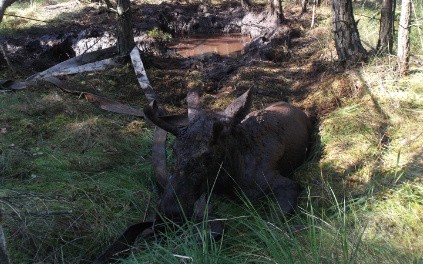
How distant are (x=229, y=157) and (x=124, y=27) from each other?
3.89 m

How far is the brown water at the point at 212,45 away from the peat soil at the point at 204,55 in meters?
0.31

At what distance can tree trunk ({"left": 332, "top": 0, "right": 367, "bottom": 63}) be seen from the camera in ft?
18.4

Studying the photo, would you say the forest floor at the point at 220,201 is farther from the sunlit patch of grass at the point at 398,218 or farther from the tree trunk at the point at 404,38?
the tree trunk at the point at 404,38

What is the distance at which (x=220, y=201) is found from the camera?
406cm

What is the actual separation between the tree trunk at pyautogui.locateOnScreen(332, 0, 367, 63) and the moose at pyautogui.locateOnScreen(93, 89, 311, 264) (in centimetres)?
121

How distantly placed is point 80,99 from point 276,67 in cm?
347

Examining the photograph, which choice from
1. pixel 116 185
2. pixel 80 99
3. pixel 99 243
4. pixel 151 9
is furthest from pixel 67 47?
pixel 99 243

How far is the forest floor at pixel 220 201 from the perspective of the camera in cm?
304

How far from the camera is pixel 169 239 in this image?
287 centimetres

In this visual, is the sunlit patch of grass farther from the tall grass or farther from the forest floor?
the tall grass

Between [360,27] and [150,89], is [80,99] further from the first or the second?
[360,27]

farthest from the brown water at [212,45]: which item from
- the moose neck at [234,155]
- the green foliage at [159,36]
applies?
the moose neck at [234,155]

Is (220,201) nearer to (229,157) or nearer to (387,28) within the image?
(229,157)

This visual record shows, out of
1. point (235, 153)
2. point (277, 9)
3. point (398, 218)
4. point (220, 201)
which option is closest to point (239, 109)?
point (235, 153)
